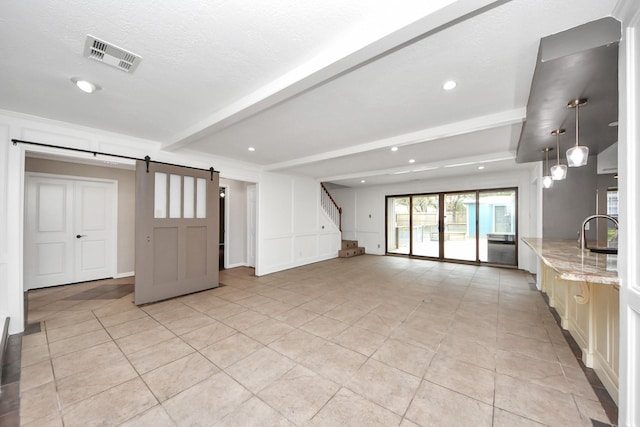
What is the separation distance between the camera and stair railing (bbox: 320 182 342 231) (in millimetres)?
8180

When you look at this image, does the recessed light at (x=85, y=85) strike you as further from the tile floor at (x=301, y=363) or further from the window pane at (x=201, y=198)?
the tile floor at (x=301, y=363)

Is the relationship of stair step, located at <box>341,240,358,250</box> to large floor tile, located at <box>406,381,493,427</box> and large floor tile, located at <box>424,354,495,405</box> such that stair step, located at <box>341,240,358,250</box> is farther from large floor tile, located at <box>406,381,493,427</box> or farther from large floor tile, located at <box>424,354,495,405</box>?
Answer: large floor tile, located at <box>406,381,493,427</box>

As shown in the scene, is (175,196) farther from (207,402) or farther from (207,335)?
(207,402)

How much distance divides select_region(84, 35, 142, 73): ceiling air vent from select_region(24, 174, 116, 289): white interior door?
14.3 ft

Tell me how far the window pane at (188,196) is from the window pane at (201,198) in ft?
0.28

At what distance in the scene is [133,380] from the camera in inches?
81.4

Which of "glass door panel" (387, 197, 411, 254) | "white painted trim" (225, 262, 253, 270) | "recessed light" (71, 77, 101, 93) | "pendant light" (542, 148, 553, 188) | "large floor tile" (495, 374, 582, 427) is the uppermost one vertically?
"recessed light" (71, 77, 101, 93)

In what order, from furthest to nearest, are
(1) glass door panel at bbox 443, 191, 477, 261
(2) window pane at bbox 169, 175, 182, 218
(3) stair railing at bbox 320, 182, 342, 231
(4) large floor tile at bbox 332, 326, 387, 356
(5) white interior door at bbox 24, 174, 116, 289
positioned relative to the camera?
(3) stair railing at bbox 320, 182, 342, 231
(1) glass door panel at bbox 443, 191, 477, 261
(5) white interior door at bbox 24, 174, 116, 289
(2) window pane at bbox 169, 175, 182, 218
(4) large floor tile at bbox 332, 326, 387, 356

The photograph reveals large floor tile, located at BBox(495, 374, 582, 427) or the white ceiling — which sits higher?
the white ceiling

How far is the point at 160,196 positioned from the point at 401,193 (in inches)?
273

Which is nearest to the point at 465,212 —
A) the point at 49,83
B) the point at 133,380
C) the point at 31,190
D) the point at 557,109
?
the point at 557,109

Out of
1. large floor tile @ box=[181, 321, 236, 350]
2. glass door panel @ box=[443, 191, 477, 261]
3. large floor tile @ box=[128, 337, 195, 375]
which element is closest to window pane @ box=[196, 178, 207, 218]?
large floor tile @ box=[181, 321, 236, 350]

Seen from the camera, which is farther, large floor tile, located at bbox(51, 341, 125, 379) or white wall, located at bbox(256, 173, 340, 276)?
white wall, located at bbox(256, 173, 340, 276)

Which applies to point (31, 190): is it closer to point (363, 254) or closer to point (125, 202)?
point (125, 202)
